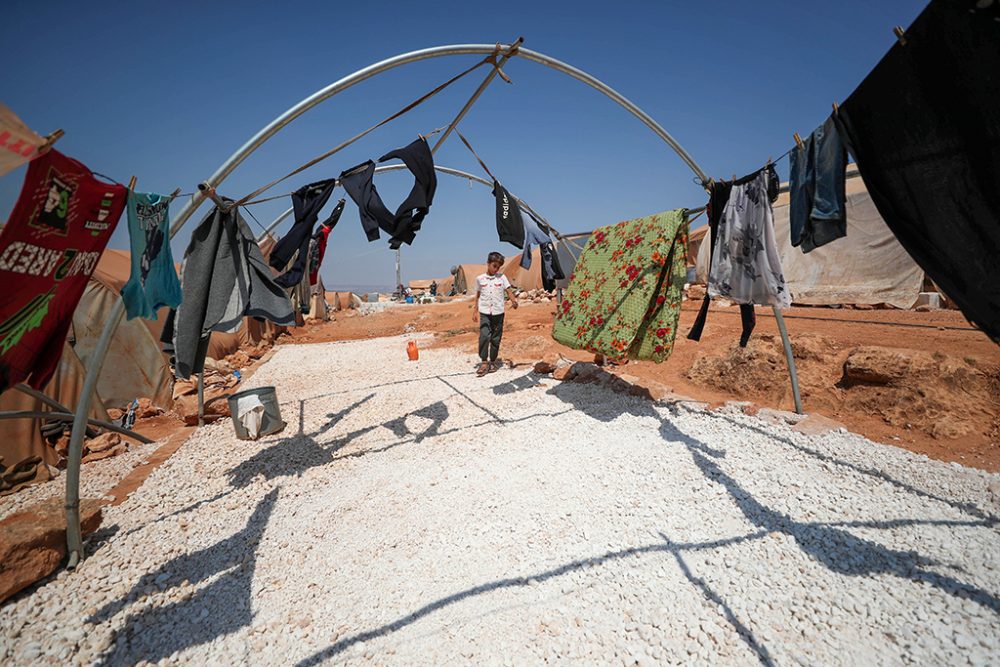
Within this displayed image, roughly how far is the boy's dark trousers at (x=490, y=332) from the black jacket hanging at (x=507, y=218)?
1356 millimetres

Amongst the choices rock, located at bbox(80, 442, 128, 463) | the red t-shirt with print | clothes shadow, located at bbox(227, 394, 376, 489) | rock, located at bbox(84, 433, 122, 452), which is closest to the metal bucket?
clothes shadow, located at bbox(227, 394, 376, 489)

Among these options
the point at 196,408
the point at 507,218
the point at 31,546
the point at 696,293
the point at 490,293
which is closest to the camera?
the point at 31,546

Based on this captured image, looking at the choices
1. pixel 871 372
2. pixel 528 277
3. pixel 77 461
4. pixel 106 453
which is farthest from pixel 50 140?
pixel 528 277

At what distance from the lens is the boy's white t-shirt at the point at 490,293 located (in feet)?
21.9

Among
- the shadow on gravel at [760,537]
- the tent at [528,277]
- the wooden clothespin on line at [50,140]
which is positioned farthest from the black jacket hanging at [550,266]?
the tent at [528,277]

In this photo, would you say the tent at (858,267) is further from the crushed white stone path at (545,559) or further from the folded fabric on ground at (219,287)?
the folded fabric on ground at (219,287)

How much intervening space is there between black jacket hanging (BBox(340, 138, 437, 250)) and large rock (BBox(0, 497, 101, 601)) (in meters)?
3.26

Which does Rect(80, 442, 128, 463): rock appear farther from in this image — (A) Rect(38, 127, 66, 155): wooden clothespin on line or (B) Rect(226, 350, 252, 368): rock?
(B) Rect(226, 350, 252, 368): rock

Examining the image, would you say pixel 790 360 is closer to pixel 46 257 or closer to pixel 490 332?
pixel 490 332

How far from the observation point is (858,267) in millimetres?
10836

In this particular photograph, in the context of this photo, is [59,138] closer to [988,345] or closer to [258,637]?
[258,637]

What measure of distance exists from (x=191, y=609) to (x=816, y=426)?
5.68 meters

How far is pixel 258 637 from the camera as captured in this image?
2.16 metres

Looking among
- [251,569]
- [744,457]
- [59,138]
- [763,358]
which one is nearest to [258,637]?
[251,569]
